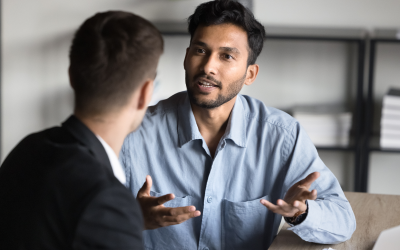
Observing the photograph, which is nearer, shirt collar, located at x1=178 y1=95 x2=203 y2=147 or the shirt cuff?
the shirt cuff

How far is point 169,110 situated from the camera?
1492 mm

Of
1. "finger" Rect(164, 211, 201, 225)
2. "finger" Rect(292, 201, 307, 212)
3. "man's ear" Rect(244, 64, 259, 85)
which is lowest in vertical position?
"finger" Rect(164, 211, 201, 225)

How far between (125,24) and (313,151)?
34.0 inches

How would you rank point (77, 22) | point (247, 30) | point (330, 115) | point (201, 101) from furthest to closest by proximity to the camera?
point (77, 22)
point (330, 115)
point (247, 30)
point (201, 101)

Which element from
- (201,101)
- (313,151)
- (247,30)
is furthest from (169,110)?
(313,151)

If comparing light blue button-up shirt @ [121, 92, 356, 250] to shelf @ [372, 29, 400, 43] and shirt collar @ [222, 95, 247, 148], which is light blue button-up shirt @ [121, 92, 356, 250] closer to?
shirt collar @ [222, 95, 247, 148]

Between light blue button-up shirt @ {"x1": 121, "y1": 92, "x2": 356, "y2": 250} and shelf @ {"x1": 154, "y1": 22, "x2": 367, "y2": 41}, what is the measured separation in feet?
3.38

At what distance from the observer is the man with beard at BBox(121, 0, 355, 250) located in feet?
4.47

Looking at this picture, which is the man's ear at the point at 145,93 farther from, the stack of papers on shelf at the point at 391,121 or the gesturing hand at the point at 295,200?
the stack of papers on shelf at the point at 391,121

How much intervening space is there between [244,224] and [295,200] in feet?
0.86

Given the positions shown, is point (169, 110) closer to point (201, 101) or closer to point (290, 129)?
point (201, 101)

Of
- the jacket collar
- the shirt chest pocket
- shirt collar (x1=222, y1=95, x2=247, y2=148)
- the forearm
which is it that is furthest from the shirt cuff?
the jacket collar

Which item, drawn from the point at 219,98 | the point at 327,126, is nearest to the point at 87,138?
the point at 219,98

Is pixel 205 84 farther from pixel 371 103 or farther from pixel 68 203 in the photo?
pixel 371 103
